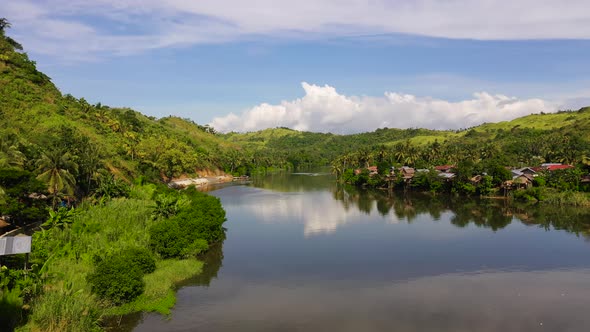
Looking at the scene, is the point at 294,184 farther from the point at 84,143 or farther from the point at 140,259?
the point at 140,259

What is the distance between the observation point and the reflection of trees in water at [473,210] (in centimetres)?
7594

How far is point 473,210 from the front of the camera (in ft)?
296

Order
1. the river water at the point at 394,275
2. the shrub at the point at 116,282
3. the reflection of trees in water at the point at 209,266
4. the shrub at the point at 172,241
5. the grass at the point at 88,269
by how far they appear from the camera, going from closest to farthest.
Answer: the grass at the point at 88,269
the river water at the point at 394,275
the shrub at the point at 116,282
the reflection of trees in water at the point at 209,266
the shrub at the point at 172,241

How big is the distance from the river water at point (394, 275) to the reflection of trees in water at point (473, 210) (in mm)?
545

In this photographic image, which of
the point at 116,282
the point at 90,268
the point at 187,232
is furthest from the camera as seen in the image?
the point at 187,232

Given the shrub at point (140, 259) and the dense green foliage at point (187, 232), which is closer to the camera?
the shrub at point (140, 259)

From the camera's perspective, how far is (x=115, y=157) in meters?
109

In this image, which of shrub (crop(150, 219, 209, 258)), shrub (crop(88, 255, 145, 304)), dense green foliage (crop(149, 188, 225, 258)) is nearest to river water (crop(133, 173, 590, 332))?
dense green foliage (crop(149, 188, 225, 258))

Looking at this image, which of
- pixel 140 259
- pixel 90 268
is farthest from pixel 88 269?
pixel 140 259

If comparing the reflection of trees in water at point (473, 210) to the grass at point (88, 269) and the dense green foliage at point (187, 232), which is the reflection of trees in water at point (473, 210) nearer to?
the dense green foliage at point (187, 232)

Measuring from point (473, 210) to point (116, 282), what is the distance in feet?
245

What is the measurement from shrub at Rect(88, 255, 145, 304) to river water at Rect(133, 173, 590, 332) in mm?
2971

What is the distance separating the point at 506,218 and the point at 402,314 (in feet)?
177

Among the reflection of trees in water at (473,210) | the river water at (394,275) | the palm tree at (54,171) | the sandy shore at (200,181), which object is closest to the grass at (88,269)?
the river water at (394,275)
